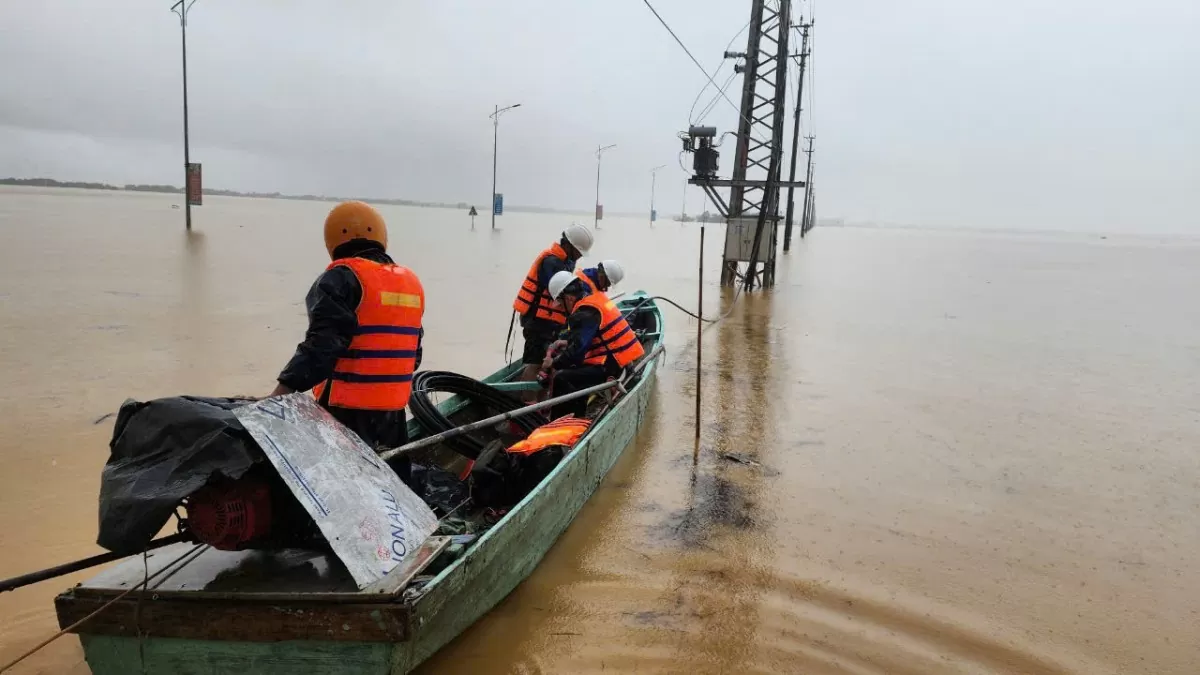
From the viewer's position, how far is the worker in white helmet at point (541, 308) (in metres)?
7.15

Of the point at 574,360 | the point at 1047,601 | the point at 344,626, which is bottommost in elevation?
the point at 1047,601

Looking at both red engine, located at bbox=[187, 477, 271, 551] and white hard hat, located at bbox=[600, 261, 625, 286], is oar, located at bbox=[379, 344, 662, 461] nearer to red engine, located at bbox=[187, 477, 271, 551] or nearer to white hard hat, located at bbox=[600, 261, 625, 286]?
red engine, located at bbox=[187, 477, 271, 551]

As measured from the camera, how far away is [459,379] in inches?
224

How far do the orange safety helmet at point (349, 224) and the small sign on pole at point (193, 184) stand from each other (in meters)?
24.4

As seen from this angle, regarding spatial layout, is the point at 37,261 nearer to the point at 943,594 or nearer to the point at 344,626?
the point at 344,626

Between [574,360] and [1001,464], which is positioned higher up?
[574,360]

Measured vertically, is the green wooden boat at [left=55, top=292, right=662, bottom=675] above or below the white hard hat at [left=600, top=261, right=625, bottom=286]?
below

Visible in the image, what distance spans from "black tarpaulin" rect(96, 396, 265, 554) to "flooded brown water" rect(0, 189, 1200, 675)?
1.31 m

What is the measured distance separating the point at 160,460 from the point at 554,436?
2480 mm

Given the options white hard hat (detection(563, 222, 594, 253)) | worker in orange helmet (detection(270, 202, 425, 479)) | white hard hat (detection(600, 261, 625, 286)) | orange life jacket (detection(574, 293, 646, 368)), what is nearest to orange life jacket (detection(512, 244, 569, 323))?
white hard hat (detection(563, 222, 594, 253))

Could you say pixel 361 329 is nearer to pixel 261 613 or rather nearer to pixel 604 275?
pixel 261 613

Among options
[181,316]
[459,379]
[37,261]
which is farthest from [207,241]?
[459,379]

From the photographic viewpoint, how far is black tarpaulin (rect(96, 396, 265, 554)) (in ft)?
7.62

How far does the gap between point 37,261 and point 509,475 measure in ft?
57.1
